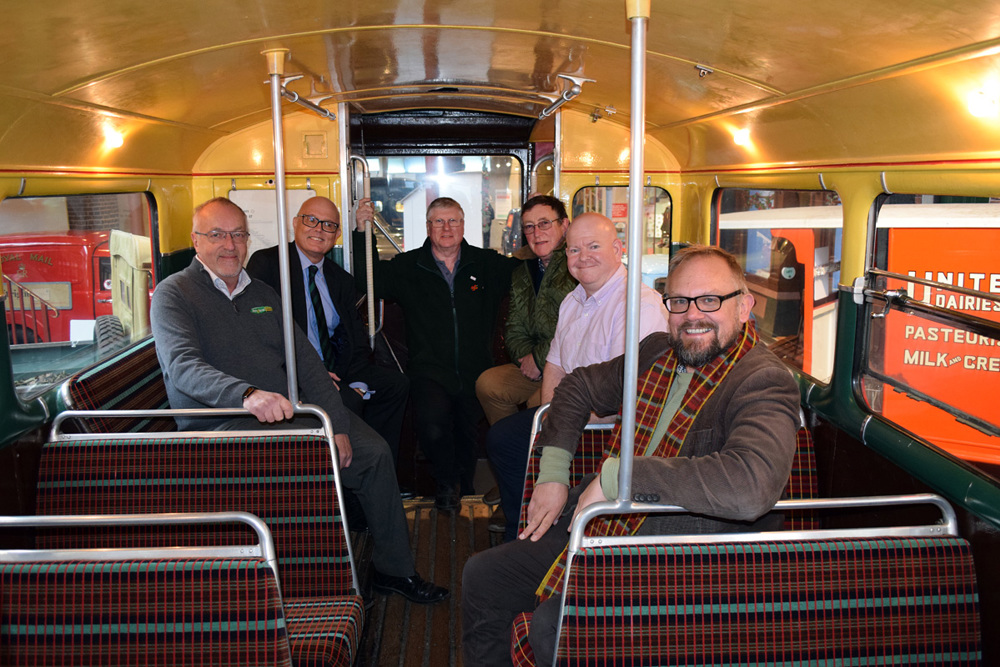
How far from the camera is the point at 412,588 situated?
367cm

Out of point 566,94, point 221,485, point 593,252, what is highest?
point 566,94

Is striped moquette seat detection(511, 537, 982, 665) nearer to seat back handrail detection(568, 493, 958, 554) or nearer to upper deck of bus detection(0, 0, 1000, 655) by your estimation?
seat back handrail detection(568, 493, 958, 554)

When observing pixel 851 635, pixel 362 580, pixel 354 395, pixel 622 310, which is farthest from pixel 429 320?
pixel 851 635

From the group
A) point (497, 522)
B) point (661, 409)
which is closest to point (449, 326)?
point (497, 522)

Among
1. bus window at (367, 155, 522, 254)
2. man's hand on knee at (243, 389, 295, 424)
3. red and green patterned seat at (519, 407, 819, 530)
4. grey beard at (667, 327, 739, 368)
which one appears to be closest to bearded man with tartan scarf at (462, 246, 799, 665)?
grey beard at (667, 327, 739, 368)

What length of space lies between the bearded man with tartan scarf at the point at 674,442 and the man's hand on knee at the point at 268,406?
935 mm

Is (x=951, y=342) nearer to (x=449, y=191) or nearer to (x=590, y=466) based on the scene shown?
(x=590, y=466)

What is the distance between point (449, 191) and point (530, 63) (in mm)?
2623

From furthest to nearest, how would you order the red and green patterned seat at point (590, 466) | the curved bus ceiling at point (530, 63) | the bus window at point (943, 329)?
the bus window at point (943, 329), the red and green patterned seat at point (590, 466), the curved bus ceiling at point (530, 63)

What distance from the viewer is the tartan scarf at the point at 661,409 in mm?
2377

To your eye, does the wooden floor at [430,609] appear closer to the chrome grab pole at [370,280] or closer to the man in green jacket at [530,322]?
the man in green jacket at [530,322]

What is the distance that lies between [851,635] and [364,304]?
13.6 ft

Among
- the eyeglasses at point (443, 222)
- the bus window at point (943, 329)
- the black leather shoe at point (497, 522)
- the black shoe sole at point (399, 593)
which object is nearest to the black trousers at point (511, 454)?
the black shoe sole at point (399, 593)

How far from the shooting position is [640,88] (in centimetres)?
188
